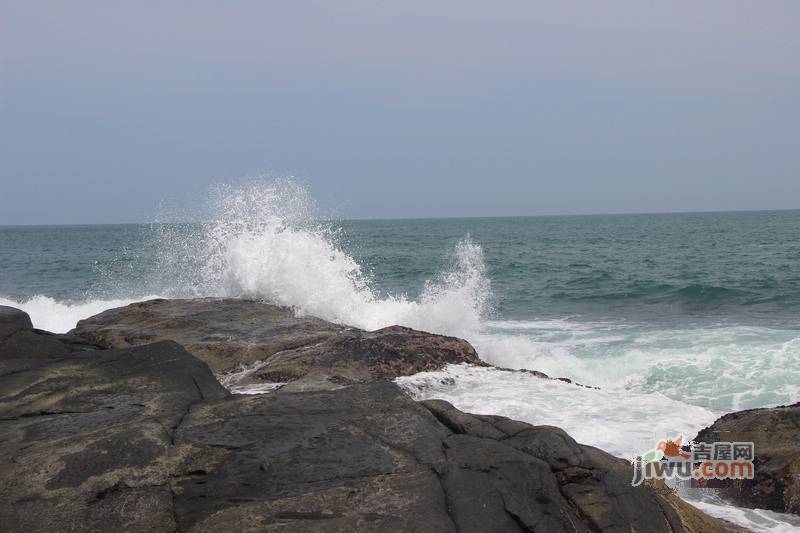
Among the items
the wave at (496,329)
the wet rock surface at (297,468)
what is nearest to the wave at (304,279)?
the wave at (496,329)

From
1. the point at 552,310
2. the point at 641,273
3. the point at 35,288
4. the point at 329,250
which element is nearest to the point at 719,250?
the point at 641,273

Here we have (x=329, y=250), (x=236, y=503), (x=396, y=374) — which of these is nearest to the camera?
(x=236, y=503)

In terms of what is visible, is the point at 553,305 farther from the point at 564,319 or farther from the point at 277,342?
the point at 277,342

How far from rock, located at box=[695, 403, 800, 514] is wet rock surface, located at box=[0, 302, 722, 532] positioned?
105 centimetres

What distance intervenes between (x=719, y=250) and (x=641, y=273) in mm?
12561

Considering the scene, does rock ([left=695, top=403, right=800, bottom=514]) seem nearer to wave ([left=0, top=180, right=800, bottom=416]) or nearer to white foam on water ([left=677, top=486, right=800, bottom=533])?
white foam on water ([left=677, top=486, right=800, bottom=533])

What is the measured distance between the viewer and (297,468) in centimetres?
348

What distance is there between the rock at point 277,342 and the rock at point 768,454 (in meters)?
3.29

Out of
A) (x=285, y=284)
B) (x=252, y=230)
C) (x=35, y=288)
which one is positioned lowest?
(x=35, y=288)

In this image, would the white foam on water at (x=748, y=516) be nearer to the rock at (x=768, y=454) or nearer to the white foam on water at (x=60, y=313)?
the rock at (x=768, y=454)

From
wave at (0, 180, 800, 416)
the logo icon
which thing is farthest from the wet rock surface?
wave at (0, 180, 800, 416)

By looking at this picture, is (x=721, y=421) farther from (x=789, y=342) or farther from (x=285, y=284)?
(x=285, y=284)

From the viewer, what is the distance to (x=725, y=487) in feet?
16.5

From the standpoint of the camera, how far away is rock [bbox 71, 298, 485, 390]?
7.36 meters
